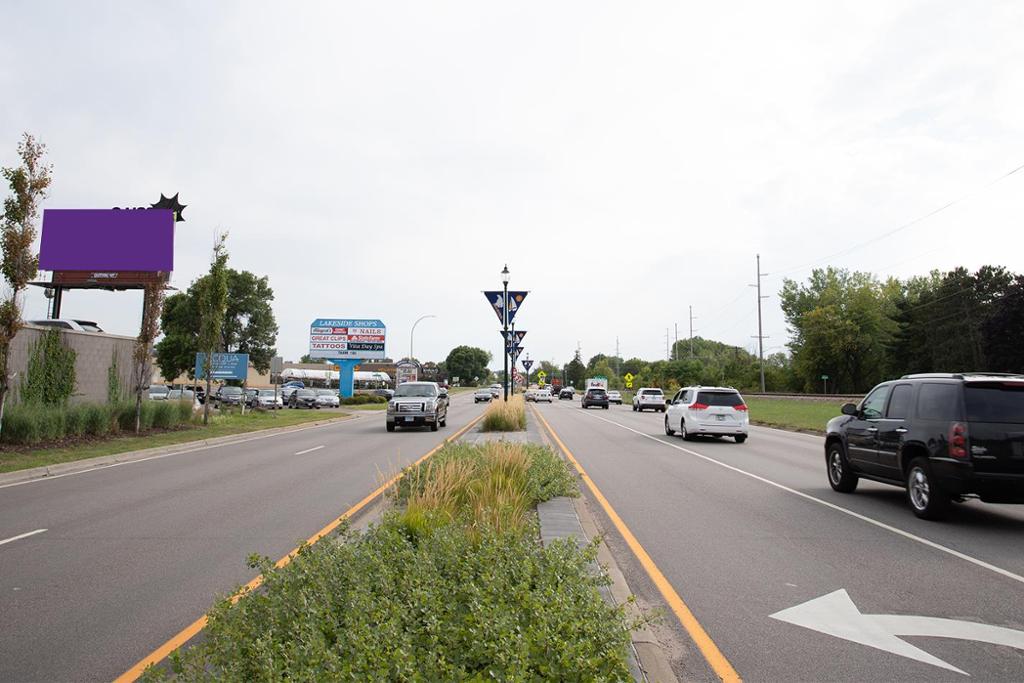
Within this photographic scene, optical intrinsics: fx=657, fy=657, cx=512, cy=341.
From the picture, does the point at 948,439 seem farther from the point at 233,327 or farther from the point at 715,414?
the point at 233,327

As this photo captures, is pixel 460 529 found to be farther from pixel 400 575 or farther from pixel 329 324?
pixel 329 324

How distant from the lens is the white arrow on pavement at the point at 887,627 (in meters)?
4.62

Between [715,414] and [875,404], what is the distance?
10472mm

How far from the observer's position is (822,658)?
439cm

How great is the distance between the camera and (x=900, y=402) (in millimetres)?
9633

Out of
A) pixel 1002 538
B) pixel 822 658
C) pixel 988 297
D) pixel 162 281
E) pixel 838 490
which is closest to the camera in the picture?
pixel 822 658

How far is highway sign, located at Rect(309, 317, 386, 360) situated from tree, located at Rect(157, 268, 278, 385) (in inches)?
293

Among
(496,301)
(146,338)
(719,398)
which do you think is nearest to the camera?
(719,398)

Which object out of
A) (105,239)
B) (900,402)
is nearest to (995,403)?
(900,402)

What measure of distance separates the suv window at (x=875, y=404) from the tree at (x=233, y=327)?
2549 inches

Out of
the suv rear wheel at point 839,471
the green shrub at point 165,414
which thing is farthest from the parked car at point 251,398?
the suv rear wheel at point 839,471

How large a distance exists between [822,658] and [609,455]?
1245cm

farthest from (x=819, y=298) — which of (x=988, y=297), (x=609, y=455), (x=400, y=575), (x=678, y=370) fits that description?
(x=400, y=575)

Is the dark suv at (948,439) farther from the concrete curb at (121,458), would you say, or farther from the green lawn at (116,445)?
the green lawn at (116,445)
